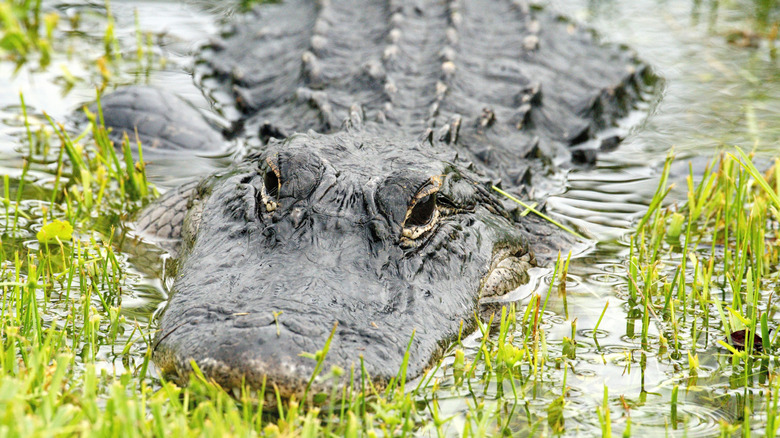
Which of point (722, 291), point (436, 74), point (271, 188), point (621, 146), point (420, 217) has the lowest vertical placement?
point (722, 291)

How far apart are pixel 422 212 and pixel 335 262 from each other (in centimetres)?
52

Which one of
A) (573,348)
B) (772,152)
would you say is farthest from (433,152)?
(772,152)

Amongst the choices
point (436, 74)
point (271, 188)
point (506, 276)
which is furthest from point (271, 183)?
point (436, 74)

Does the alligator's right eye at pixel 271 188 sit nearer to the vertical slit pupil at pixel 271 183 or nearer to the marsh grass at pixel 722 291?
the vertical slit pupil at pixel 271 183

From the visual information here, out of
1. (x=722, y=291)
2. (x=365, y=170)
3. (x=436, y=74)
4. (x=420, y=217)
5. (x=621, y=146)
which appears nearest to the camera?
(x=420, y=217)

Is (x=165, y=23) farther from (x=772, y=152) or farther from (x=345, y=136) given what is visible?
(x=772, y=152)

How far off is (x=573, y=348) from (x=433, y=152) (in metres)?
1.44

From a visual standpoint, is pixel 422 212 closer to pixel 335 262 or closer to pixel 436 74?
pixel 335 262

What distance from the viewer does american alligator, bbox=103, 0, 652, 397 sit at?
2.81m

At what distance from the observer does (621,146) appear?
6.24 metres

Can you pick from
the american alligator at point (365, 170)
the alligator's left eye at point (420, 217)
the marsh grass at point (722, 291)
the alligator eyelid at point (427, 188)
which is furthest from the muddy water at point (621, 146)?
the alligator eyelid at point (427, 188)

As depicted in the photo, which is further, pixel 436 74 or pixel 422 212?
pixel 436 74

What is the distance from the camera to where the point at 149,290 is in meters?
3.74

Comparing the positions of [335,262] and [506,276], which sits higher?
[335,262]
